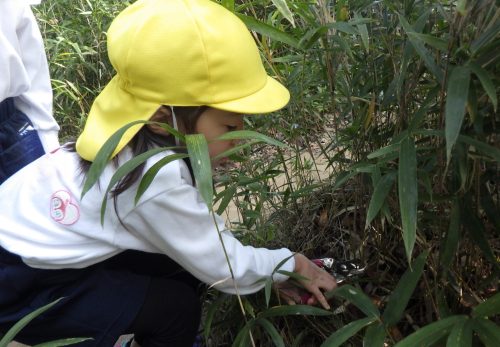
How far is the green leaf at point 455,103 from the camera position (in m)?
0.92

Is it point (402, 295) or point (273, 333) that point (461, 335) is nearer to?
point (402, 295)

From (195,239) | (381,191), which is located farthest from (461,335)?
(195,239)

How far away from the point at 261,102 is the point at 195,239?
291 millimetres

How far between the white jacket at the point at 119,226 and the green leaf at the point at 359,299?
0.15m

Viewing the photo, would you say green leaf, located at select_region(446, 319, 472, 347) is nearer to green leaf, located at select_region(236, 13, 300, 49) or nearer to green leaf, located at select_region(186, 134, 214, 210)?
green leaf, located at select_region(186, 134, 214, 210)

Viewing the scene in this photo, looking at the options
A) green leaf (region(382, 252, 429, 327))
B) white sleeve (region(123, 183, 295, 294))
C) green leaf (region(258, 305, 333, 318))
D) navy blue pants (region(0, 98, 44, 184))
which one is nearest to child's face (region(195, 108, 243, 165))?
white sleeve (region(123, 183, 295, 294))

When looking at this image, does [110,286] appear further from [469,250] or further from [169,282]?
[469,250]

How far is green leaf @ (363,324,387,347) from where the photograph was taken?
110 centimetres

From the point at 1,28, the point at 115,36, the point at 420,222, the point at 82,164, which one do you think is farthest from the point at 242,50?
the point at 1,28

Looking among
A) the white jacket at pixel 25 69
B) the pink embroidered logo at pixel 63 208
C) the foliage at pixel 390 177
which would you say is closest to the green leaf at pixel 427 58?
the foliage at pixel 390 177

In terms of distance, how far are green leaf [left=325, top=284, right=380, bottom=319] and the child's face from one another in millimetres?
368

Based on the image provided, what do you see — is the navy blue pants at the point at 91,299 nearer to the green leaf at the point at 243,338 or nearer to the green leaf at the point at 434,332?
the green leaf at the point at 243,338

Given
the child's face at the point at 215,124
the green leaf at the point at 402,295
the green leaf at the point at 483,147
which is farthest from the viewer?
the child's face at the point at 215,124

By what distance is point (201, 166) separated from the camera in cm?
98
